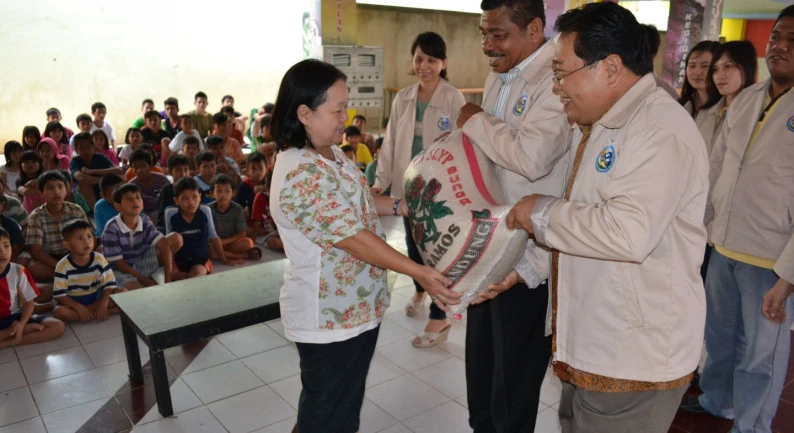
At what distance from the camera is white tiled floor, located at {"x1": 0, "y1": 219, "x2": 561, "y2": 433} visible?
8.46 feet

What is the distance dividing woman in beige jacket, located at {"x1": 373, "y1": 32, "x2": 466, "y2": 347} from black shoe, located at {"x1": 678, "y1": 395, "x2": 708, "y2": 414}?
4.12 ft

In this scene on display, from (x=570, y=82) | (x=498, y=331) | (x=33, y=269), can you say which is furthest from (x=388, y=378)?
(x=33, y=269)

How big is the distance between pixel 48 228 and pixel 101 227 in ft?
1.33

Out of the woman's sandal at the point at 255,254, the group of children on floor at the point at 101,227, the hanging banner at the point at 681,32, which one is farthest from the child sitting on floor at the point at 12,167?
the hanging banner at the point at 681,32

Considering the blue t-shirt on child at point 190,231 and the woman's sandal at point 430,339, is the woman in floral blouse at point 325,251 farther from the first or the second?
the blue t-shirt on child at point 190,231

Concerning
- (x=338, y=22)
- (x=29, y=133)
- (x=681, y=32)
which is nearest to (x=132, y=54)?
(x=29, y=133)

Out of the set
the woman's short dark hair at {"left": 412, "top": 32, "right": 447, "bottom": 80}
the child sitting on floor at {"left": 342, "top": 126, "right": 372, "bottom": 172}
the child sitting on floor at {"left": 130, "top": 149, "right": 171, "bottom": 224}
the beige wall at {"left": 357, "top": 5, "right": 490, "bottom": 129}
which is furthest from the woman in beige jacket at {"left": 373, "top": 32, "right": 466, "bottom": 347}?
the beige wall at {"left": 357, "top": 5, "right": 490, "bottom": 129}

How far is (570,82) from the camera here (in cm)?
133

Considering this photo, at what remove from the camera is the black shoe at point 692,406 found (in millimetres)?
2660

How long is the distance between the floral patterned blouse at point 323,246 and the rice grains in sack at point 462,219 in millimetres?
185

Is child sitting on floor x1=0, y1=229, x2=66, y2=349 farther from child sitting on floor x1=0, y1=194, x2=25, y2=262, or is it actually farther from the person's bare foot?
child sitting on floor x1=0, y1=194, x2=25, y2=262

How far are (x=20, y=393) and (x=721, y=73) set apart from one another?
3676mm

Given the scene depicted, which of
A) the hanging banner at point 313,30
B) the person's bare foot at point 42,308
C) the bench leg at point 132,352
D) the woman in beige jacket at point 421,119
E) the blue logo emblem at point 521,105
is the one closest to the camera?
the blue logo emblem at point 521,105

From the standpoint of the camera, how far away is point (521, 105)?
6.03 feet
